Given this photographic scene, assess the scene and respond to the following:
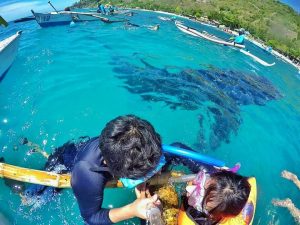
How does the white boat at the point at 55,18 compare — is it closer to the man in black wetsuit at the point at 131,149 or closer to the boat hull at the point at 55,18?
the boat hull at the point at 55,18

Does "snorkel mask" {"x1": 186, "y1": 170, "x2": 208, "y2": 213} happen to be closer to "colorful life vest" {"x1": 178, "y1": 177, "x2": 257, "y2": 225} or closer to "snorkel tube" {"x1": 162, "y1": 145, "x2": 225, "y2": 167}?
"colorful life vest" {"x1": 178, "y1": 177, "x2": 257, "y2": 225}

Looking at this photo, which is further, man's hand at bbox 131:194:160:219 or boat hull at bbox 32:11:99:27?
boat hull at bbox 32:11:99:27

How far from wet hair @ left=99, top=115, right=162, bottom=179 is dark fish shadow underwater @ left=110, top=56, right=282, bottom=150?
439 cm

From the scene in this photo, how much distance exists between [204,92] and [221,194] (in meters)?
7.06

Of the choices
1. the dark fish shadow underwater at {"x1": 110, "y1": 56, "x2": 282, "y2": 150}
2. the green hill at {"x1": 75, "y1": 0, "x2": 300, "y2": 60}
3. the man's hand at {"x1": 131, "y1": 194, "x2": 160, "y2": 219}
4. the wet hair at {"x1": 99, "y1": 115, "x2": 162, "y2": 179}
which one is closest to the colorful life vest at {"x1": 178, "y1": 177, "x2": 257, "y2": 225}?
the man's hand at {"x1": 131, "y1": 194, "x2": 160, "y2": 219}

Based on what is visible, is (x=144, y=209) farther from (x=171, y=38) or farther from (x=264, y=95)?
(x=171, y=38)

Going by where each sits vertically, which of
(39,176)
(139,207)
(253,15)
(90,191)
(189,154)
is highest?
(139,207)

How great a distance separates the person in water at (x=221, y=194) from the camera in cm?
238

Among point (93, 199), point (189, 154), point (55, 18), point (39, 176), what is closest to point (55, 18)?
point (55, 18)

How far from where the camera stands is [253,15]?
45.5m

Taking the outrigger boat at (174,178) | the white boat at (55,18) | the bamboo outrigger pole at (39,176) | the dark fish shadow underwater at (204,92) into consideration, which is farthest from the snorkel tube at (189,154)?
the white boat at (55,18)

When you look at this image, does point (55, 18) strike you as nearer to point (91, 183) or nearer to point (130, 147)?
point (91, 183)

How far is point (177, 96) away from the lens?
339 inches

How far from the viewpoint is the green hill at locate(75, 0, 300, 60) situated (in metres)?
24.7
